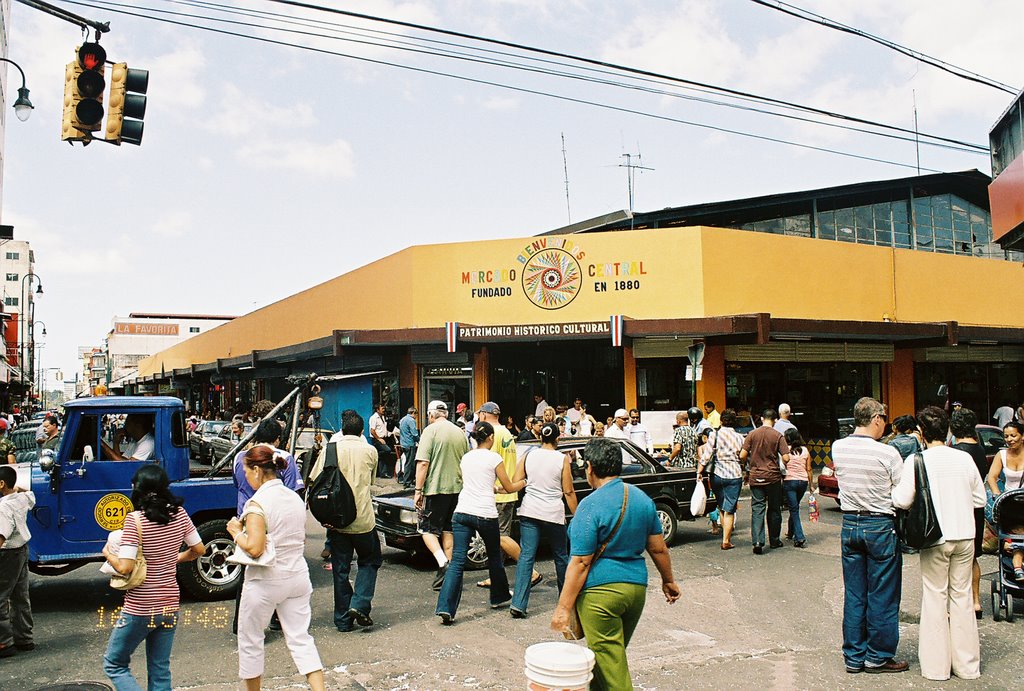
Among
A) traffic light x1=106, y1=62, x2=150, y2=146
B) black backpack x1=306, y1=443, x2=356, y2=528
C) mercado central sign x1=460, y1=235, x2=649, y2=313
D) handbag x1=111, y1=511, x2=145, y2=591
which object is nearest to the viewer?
handbag x1=111, y1=511, x2=145, y2=591

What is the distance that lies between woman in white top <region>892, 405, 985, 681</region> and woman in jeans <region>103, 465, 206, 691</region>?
474cm

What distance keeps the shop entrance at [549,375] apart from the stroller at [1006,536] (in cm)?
1301

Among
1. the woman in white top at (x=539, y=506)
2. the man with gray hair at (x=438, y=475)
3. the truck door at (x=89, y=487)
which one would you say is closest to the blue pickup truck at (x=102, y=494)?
the truck door at (x=89, y=487)

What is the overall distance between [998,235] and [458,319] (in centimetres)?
1132

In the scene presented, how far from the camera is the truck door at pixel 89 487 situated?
24.1 feet

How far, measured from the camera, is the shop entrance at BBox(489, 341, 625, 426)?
20.0 metres

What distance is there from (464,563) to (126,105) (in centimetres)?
557

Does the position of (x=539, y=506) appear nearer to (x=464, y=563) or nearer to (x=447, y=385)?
(x=464, y=563)

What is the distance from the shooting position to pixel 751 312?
1861 cm

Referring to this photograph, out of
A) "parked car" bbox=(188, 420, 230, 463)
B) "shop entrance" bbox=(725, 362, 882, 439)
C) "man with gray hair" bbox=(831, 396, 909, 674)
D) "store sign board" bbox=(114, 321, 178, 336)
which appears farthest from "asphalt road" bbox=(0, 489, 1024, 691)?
"store sign board" bbox=(114, 321, 178, 336)

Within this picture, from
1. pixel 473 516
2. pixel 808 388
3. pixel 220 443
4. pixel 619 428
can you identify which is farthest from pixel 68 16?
pixel 808 388

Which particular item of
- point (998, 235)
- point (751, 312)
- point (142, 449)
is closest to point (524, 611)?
point (142, 449)

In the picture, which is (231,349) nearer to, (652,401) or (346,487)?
(652,401)

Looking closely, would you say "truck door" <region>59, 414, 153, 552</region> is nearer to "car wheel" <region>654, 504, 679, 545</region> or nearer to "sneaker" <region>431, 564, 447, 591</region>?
"sneaker" <region>431, 564, 447, 591</region>
